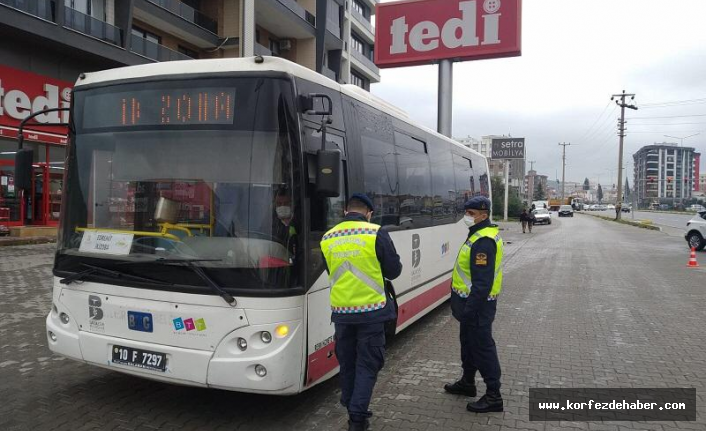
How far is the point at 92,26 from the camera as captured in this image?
65.3ft

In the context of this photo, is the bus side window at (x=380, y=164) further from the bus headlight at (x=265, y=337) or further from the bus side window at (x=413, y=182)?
the bus headlight at (x=265, y=337)

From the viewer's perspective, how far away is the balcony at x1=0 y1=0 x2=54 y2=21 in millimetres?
16811

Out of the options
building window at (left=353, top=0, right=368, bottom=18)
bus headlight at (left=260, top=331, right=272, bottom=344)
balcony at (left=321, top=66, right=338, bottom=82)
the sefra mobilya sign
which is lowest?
bus headlight at (left=260, top=331, right=272, bottom=344)

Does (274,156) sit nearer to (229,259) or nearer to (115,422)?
(229,259)

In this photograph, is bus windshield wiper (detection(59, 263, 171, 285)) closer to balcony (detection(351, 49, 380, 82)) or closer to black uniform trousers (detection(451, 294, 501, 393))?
black uniform trousers (detection(451, 294, 501, 393))

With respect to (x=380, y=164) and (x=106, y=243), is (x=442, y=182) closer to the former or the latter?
(x=380, y=164)

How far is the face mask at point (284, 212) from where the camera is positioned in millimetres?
3965

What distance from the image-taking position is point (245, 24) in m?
26.3

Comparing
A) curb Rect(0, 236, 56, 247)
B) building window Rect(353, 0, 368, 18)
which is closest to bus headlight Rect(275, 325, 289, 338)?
curb Rect(0, 236, 56, 247)

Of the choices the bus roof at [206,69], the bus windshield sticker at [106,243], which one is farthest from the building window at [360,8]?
the bus windshield sticker at [106,243]

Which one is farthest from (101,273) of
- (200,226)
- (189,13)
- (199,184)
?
(189,13)

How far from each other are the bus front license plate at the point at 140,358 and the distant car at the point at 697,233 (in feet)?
73.4

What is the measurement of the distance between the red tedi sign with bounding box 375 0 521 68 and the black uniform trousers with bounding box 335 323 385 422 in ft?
61.3

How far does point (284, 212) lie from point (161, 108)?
1.32 meters
